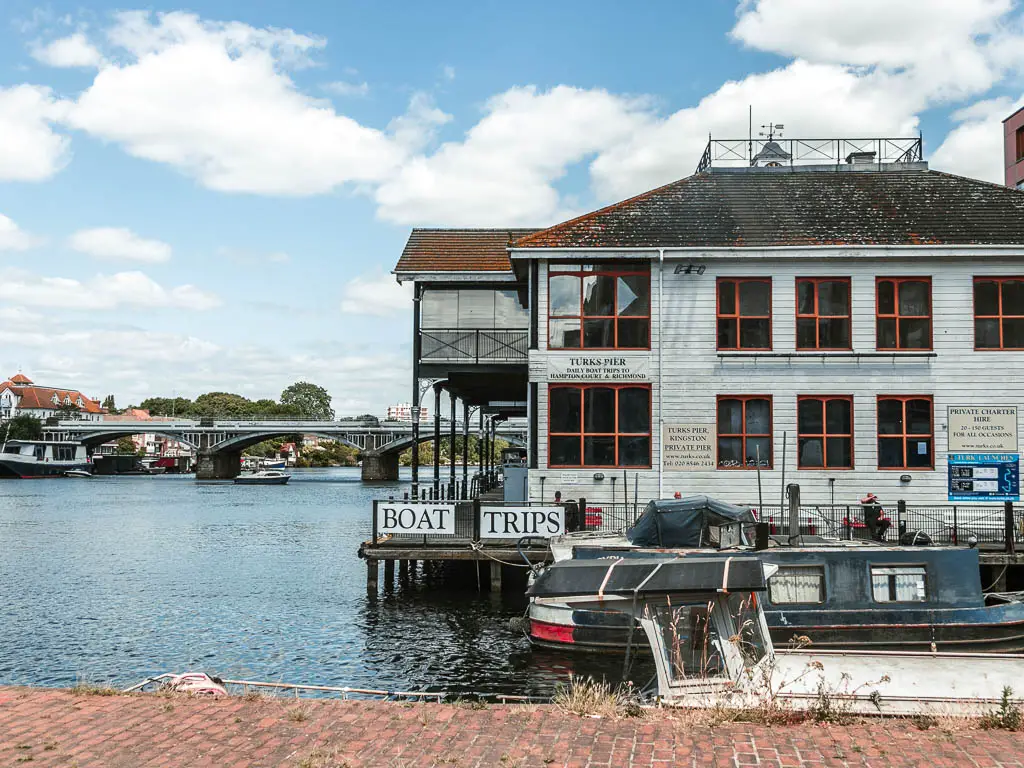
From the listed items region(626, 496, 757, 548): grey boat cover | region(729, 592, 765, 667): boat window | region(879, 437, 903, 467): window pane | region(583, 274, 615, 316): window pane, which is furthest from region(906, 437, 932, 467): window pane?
region(729, 592, 765, 667): boat window

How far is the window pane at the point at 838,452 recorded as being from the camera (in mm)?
27750

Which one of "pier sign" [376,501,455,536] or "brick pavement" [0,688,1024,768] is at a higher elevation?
"pier sign" [376,501,455,536]

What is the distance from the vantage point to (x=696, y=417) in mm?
28047

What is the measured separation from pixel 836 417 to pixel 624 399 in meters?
6.25

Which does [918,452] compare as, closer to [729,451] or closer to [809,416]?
[809,416]

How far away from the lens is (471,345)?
1278 inches

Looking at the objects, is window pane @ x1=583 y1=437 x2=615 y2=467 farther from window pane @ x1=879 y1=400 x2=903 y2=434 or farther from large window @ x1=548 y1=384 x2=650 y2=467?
window pane @ x1=879 y1=400 x2=903 y2=434

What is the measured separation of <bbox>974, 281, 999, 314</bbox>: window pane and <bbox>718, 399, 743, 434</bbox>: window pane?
24.8 feet

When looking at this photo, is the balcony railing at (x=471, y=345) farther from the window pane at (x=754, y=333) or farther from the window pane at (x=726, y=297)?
the window pane at (x=754, y=333)

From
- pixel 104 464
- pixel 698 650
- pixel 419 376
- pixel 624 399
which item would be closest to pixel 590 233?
pixel 624 399

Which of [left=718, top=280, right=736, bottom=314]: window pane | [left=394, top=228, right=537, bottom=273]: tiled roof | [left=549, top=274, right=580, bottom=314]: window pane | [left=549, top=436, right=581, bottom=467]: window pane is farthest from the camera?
[left=394, top=228, right=537, bottom=273]: tiled roof

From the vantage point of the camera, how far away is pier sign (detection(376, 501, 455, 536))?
25156mm

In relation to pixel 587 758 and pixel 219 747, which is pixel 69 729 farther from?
pixel 587 758

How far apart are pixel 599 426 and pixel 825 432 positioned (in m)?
6.62
